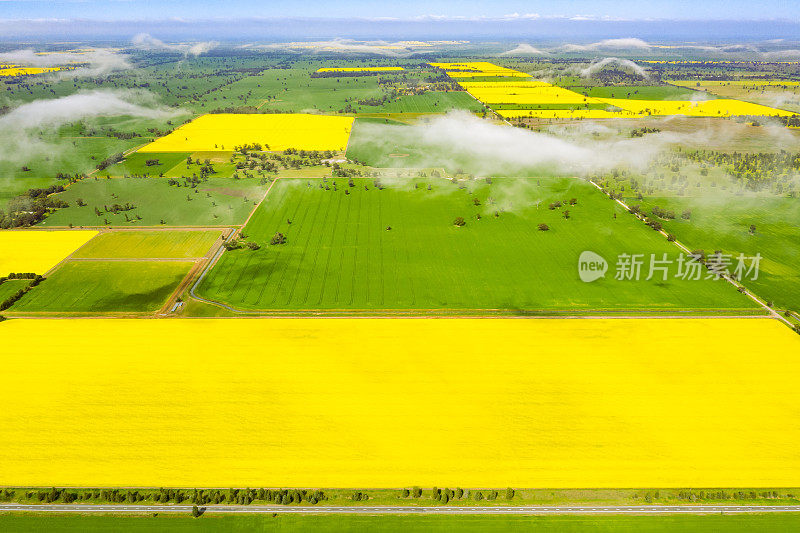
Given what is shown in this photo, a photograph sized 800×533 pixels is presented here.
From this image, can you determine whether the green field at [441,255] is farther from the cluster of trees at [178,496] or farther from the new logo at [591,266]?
the cluster of trees at [178,496]

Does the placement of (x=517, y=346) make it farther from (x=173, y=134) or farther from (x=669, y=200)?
(x=173, y=134)

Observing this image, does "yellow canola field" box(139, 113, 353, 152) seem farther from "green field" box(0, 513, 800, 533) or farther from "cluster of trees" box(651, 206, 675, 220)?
"green field" box(0, 513, 800, 533)

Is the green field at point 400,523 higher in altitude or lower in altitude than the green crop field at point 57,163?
lower

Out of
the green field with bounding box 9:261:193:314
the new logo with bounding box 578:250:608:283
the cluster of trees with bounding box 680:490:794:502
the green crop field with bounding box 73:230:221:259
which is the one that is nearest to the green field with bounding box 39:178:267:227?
the green crop field with bounding box 73:230:221:259

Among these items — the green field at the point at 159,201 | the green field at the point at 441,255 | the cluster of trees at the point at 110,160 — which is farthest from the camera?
the cluster of trees at the point at 110,160

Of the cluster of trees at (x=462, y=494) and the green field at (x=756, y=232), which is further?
the green field at (x=756, y=232)

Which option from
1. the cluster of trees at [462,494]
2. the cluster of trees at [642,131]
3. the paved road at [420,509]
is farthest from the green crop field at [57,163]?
the cluster of trees at [642,131]

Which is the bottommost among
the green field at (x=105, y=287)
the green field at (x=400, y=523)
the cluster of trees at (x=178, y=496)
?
the green field at (x=400, y=523)
